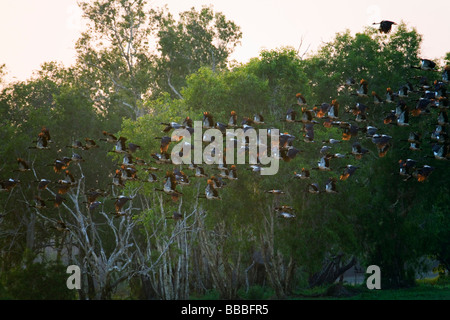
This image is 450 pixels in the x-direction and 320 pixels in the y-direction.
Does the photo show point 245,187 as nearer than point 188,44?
Yes

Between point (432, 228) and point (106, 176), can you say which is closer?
point (432, 228)

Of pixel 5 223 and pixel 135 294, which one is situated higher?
pixel 5 223

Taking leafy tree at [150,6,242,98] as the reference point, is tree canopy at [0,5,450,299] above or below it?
below

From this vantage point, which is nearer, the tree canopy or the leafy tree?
the tree canopy

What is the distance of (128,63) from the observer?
53.6 m

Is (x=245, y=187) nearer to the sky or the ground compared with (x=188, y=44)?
nearer to the ground

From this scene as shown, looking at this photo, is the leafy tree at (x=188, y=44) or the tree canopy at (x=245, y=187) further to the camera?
the leafy tree at (x=188, y=44)

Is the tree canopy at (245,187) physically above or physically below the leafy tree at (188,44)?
below

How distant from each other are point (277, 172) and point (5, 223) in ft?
67.7
